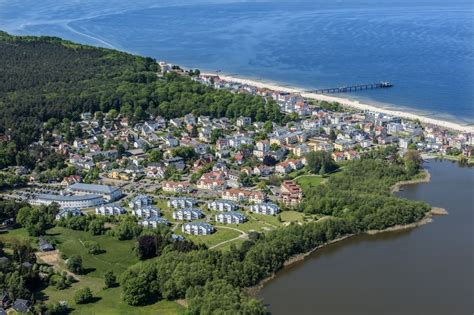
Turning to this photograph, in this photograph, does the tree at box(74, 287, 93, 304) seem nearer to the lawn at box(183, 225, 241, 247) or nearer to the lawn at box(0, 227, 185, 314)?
the lawn at box(0, 227, 185, 314)

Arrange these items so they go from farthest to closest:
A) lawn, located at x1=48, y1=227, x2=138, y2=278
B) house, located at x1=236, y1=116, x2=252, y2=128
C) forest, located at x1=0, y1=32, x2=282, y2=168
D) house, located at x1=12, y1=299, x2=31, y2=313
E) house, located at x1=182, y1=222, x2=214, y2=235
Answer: house, located at x1=236, y1=116, x2=252, y2=128 → forest, located at x1=0, y1=32, x2=282, y2=168 → house, located at x1=182, y1=222, x2=214, y2=235 → lawn, located at x1=48, y1=227, x2=138, y2=278 → house, located at x1=12, y1=299, x2=31, y2=313

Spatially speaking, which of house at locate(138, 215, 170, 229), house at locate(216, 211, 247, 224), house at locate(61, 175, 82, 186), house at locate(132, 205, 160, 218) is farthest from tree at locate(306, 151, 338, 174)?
house at locate(61, 175, 82, 186)

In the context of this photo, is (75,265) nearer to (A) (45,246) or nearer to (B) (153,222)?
(A) (45,246)

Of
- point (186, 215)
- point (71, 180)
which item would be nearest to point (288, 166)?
point (186, 215)

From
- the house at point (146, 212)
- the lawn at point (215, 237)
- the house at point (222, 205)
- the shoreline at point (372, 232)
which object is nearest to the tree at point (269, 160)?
the house at point (222, 205)

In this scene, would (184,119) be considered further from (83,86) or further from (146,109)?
(83,86)

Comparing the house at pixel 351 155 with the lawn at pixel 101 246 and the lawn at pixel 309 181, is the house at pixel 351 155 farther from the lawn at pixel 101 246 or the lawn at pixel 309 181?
the lawn at pixel 101 246

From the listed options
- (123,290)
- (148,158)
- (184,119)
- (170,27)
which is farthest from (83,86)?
(170,27)
